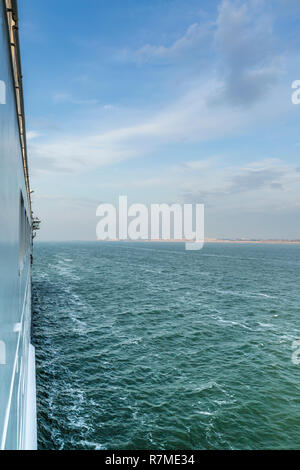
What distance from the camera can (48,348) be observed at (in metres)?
25.7

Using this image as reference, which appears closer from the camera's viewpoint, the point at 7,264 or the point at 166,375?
the point at 7,264

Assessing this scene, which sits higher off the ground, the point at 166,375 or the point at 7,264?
the point at 7,264

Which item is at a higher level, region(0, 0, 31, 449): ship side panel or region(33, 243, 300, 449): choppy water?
region(0, 0, 31, 449): ship side panel

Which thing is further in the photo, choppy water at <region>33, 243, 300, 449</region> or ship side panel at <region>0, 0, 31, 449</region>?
choppy water at <region>33, 243, 300, 449</region>

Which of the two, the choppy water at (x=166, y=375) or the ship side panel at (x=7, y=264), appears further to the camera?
the choppy water at (x=166, y=375)

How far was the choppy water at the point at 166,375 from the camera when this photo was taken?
605 inches

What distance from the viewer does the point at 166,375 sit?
2131 cm

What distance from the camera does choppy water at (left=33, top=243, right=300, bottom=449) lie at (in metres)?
15.4

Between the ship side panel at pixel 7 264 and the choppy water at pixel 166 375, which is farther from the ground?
the ship side panel at pixel 7 264
